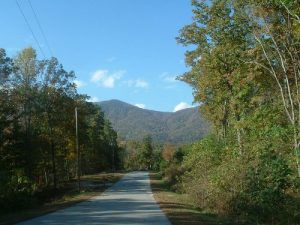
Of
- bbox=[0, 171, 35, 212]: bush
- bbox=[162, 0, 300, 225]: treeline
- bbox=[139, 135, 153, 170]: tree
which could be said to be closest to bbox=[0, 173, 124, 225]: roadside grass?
bbox=[0, 171, 35, 212]: bush

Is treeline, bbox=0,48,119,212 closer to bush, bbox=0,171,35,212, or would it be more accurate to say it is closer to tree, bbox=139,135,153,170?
bush, bbox=0,171,35,212

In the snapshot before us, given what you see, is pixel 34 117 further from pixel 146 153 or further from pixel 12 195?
pixel 146 153

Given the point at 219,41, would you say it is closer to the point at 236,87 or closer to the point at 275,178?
the point at 236,87

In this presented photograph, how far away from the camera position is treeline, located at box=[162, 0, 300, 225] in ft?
59.9

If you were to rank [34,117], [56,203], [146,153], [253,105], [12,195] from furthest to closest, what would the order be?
[146,153] < [34,117] < [12,195] < [56,203] < [253,105]

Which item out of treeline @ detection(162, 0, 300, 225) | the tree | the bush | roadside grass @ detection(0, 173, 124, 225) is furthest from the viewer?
the tree

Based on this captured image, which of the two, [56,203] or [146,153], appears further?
[146,153]

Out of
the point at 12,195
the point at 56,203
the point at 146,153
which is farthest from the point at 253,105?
the point at 146,153

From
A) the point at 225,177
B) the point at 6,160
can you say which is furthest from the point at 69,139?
the point at 225,177

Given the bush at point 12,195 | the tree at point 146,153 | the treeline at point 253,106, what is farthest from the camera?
the tree at point 146,153

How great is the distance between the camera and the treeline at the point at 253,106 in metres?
18.2

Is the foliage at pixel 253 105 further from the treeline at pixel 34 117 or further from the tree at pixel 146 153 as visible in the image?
the tree at pixel 146 153

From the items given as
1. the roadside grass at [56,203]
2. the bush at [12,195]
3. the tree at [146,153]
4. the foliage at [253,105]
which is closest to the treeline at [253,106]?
the foliage at [253,105]

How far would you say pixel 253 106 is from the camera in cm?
3041
